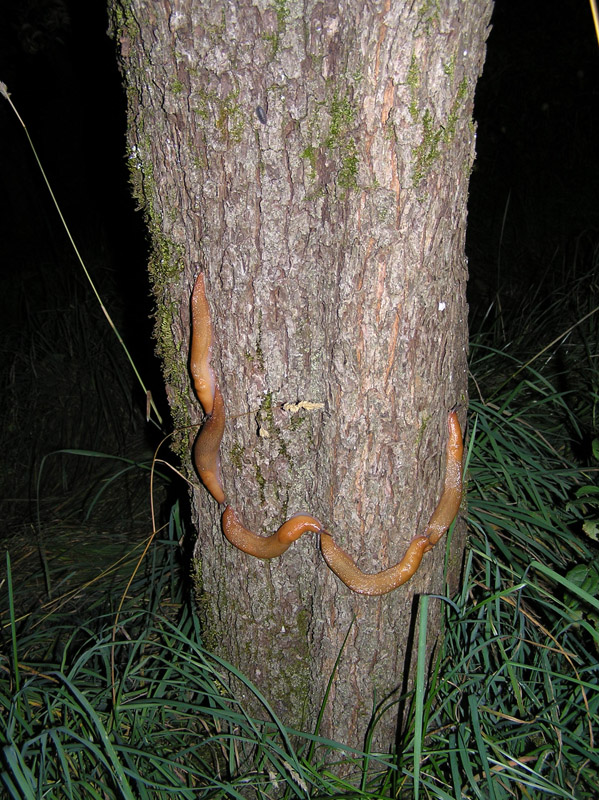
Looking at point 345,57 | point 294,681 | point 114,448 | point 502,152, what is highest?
point 345,57

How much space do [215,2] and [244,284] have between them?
45 centimetres

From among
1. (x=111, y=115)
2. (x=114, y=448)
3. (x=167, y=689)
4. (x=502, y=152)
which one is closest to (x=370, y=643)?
(x=167, y=689)

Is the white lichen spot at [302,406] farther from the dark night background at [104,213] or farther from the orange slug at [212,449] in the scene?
the dark night background at [104,213]

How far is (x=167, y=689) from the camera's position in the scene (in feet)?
5.19

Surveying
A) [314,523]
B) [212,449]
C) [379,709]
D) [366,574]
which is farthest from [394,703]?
[212,449]

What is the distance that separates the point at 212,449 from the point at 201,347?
0.74ft

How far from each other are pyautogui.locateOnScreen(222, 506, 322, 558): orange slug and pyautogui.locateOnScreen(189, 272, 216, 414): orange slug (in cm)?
26

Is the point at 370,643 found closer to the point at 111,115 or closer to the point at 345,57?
the point at 345,57

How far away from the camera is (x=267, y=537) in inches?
49.9

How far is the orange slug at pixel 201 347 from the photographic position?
112 cm

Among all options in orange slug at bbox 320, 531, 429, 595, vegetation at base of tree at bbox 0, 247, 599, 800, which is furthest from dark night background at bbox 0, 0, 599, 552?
orange slug at bbox 320, 531, 429, 595

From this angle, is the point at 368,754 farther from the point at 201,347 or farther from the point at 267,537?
the point at 201,347

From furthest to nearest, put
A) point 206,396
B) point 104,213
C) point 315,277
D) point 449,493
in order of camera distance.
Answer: point 104,213 < point 449,493 < point 206,396 < point 315,277

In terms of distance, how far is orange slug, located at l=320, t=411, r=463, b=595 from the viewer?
1.25m
